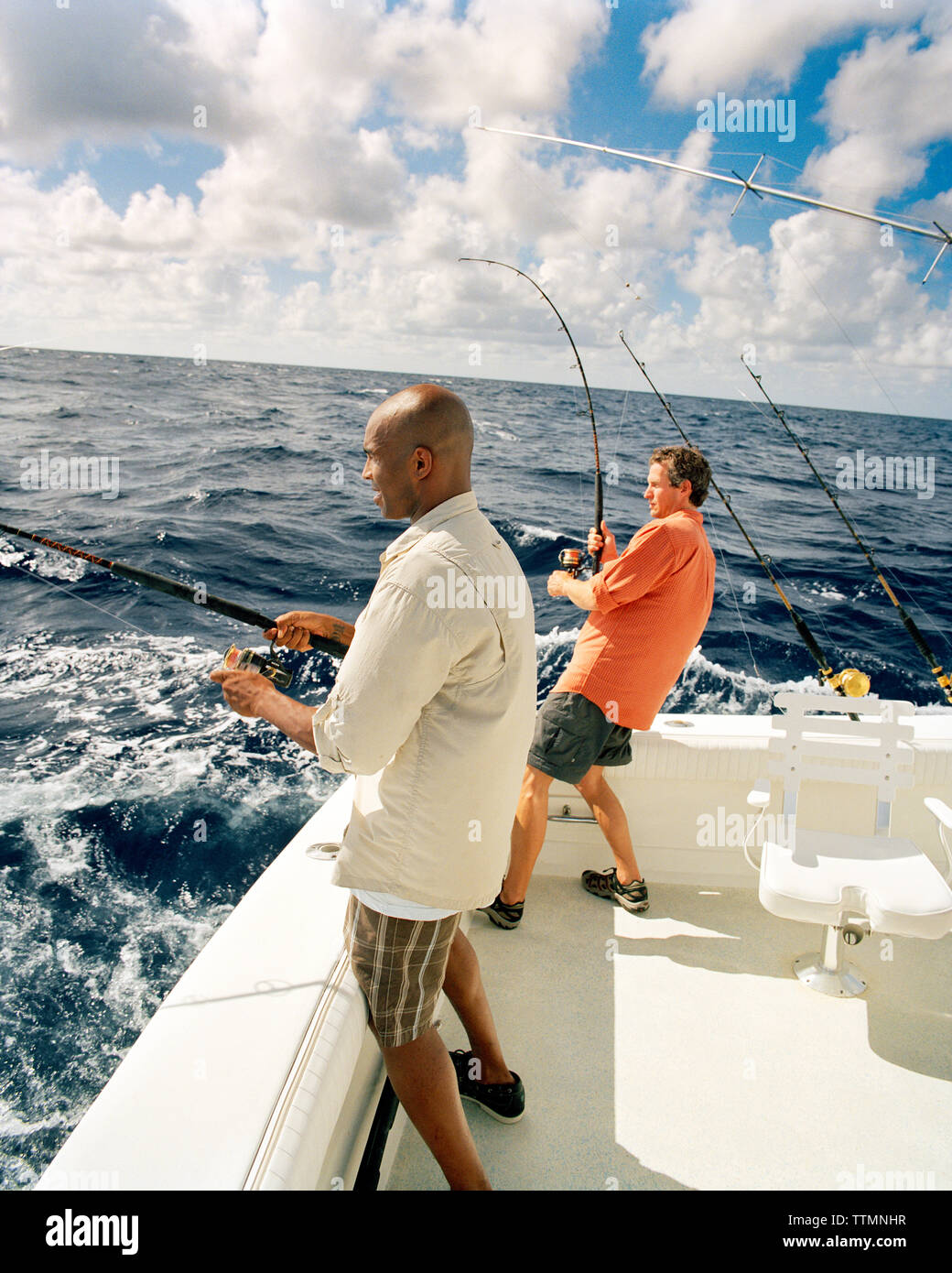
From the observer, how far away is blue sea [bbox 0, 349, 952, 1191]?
3057mm

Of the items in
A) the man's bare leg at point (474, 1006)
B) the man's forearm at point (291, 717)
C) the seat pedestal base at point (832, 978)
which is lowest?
the seat pedestal base at point (832, 978)

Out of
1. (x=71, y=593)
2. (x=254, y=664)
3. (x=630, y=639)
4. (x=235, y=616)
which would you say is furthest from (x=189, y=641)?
(x=254, y=664)

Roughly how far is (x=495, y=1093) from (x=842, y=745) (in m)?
1.36

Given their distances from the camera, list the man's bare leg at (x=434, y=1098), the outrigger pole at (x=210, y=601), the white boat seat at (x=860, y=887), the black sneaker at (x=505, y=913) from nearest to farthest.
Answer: the man's bare leg at (x=434, y=1098) → the outrigger pole at (x=210, y=601) → the white boat seat at (x=860, y=887) → the black sneaker at (x=505, y=913)

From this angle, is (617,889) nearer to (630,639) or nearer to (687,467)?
(630,639)

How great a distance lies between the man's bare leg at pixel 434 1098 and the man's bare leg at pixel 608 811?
3.92 ft

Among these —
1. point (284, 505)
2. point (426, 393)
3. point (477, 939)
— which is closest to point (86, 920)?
point (477, 939)

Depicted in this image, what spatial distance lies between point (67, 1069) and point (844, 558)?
10181 millimetres

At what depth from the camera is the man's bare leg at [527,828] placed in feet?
7.54

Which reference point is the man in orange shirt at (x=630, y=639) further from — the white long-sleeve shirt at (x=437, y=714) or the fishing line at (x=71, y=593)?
the fishing line at (x=71, y=593)

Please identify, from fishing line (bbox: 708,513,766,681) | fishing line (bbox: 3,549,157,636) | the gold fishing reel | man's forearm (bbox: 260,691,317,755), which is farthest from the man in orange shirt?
fishing line (bbox: 3,549,157,636)

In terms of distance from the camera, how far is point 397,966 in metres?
1.30

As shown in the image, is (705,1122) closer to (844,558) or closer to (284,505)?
(844,558)

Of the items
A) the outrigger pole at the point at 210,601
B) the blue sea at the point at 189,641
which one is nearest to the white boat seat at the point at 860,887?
the outrigger pole at the point at 210,601
